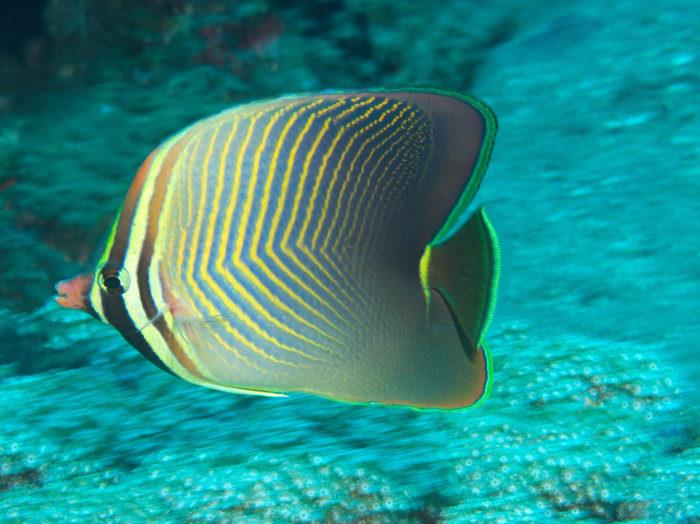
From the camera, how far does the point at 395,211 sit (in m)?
1.38

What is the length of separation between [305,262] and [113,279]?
43 cm

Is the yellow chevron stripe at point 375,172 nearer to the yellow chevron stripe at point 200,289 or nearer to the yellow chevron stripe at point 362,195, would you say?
the yellow chevron stripe at point 362,195

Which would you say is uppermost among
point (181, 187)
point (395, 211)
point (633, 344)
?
point (181, 187)

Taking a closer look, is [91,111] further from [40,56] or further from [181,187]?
[181,187]

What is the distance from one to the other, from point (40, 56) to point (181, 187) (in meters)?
5.01

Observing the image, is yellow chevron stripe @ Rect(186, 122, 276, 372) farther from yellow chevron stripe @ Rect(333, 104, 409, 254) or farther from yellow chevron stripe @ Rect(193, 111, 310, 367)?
yellow chevron stripe @ Rect(333, 104, 409, 254)

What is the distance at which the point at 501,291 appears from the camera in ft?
21.5

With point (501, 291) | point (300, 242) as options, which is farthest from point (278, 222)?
point (501, 291)

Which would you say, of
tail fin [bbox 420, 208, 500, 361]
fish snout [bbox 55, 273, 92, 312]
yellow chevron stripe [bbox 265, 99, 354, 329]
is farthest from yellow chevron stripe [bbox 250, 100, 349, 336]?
fish snout [bbox 55, 273, 92, 312]

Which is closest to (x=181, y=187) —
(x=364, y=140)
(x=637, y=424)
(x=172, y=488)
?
(x=364, y=140)

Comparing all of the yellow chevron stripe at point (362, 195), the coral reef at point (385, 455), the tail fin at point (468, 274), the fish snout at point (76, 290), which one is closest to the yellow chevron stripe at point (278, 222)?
the yellow chevron stripe at point (362, 195)

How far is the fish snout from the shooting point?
53.4 inches

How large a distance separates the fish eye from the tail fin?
67 cm

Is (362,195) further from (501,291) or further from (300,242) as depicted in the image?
(501,291)
